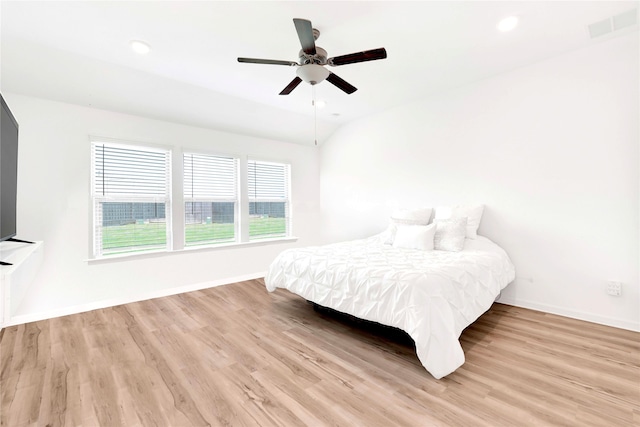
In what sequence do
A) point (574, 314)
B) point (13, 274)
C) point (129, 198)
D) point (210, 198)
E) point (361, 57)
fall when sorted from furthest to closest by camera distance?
point (210, 198), point (129, 198), point (574, 314), point (361, 57), point (13, 274)

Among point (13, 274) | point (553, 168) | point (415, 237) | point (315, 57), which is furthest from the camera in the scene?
point (415, 237)

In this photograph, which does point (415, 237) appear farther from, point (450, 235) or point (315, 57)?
point (315, 57)

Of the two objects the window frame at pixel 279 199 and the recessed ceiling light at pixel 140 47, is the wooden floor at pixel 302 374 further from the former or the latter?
the recessed ceiling light at pixel 140 47

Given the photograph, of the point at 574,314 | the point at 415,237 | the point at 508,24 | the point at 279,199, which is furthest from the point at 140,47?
the point at 574,314

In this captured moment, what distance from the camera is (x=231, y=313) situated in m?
3.04

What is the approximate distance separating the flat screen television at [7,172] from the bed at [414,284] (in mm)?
2249

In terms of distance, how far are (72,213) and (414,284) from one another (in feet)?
12.4

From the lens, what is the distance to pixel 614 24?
2.40 metres

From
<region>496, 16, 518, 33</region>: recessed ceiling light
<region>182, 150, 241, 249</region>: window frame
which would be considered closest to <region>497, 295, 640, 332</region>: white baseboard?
<region>496, 16, 518, 33</region>: recessed ceiling light

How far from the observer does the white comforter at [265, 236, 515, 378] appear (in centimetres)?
186

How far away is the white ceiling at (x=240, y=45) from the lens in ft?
7.07

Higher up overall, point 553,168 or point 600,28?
point 600,28

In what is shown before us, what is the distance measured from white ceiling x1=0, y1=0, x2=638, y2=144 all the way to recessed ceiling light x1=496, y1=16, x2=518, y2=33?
0.16 feet

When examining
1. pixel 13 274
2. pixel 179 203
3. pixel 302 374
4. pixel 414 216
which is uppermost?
pixel 179 203
